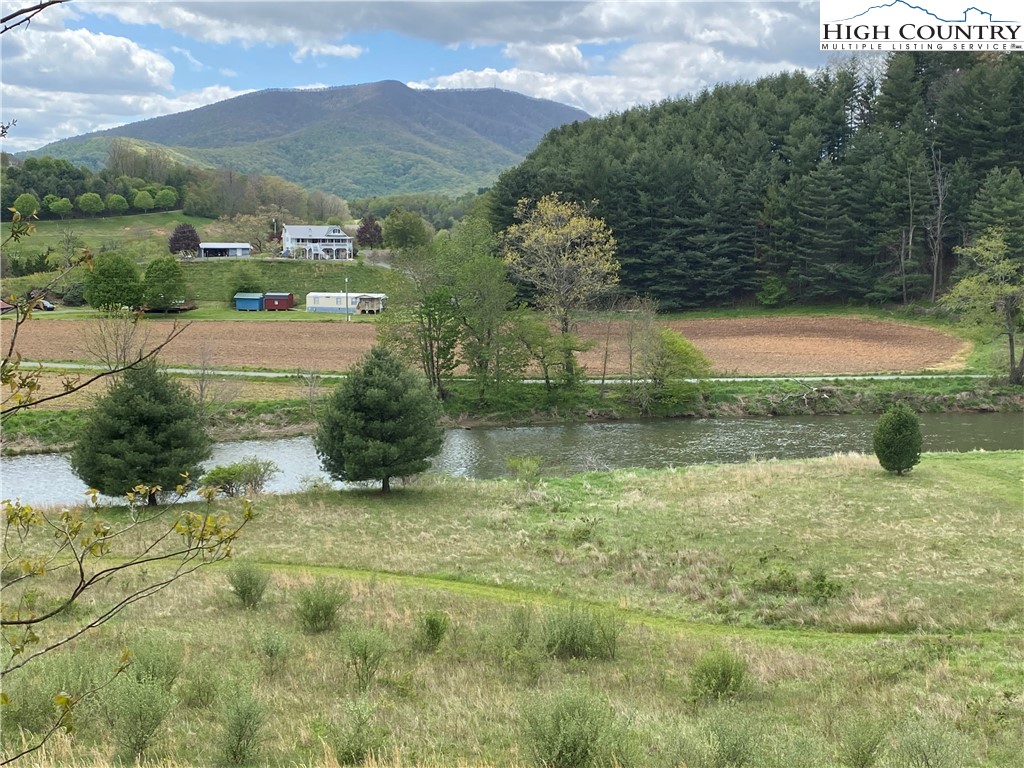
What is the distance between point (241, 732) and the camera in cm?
760

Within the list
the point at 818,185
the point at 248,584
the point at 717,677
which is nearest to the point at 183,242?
the point at 818,185

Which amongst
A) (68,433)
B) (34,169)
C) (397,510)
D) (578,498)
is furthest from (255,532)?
(34,169)

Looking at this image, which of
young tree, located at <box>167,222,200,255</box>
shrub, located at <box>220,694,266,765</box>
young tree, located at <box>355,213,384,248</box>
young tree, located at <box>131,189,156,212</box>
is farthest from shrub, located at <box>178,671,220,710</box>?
young tree, located at <box>131,189,156,212</box>

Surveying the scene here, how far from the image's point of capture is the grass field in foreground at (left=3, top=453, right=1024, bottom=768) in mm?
7848

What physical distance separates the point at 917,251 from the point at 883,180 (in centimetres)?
619

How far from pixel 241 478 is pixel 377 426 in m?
5.59

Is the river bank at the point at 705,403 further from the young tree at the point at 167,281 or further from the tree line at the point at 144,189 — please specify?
the tree line at the point at 144,189

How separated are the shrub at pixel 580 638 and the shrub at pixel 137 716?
5338mm

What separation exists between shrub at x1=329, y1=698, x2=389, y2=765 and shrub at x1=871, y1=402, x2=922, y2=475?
858 inches

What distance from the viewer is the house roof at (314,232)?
102125 millimetres

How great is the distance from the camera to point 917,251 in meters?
64.6

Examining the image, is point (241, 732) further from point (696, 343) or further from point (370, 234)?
point (370, 234)

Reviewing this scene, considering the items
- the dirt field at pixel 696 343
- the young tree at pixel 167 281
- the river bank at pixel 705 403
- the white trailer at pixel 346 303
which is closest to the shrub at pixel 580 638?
the river bank at pixel 705 403

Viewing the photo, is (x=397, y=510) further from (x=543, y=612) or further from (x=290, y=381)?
(x=290, y=381)
